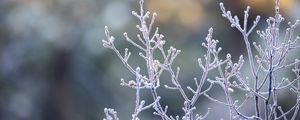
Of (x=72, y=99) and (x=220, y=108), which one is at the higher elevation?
(x=72, y=99)

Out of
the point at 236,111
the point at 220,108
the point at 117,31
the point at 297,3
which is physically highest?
the point at 117,31

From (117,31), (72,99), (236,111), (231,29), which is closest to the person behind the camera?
(236,111)

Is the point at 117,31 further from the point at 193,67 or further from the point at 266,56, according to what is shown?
the point at 266,56

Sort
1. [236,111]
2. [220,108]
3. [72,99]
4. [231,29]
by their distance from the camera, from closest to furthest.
Result: [236,111]
[220,108]
[231,29]
[72,99]

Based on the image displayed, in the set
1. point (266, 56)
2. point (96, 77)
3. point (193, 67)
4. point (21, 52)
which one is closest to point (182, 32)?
point (193, 67)

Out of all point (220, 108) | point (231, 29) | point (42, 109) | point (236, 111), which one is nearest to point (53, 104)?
point (42, 109)

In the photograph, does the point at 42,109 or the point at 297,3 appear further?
the point at 42,109
